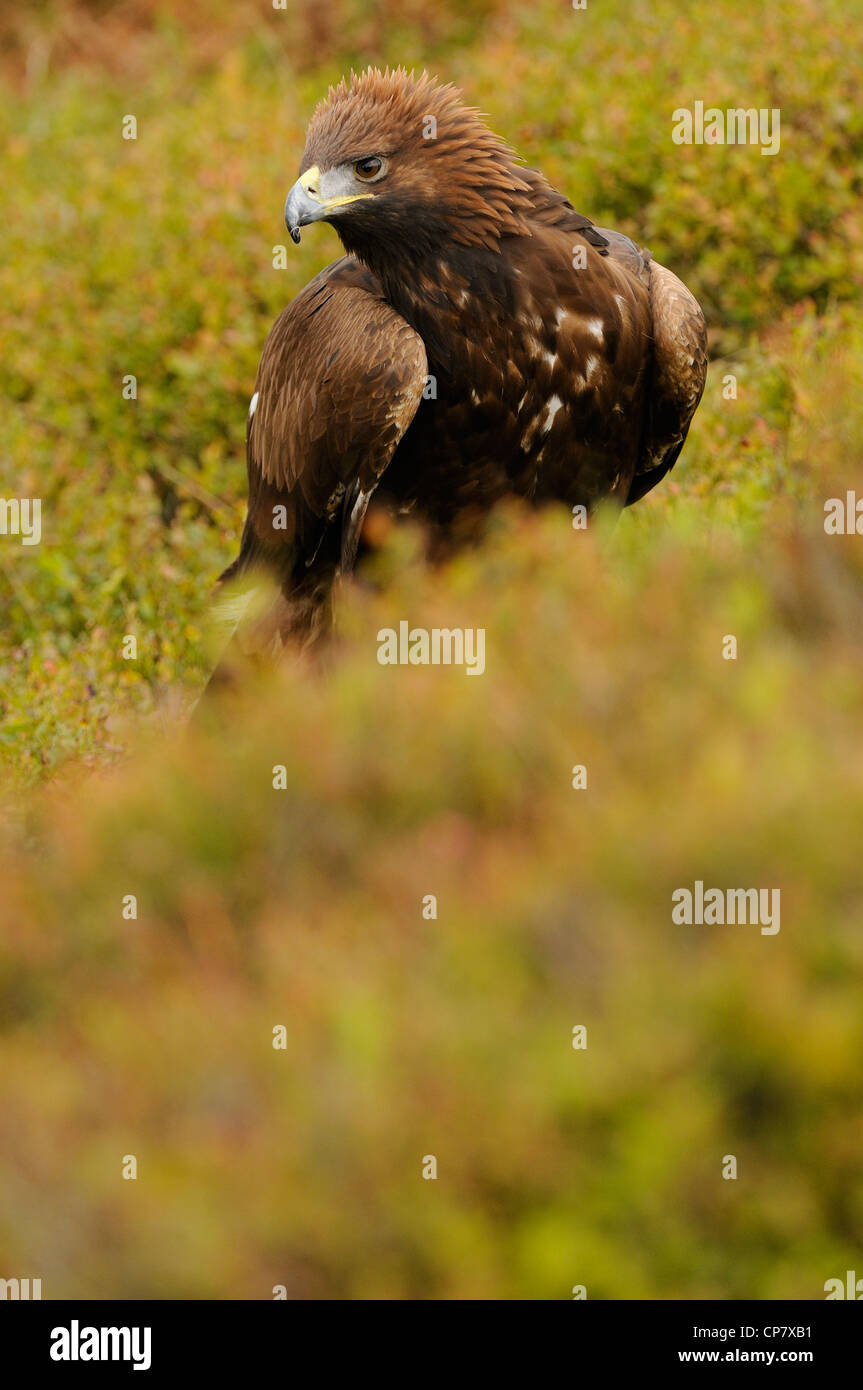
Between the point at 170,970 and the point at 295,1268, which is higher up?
the point at 170,970

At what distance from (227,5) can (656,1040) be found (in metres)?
18.5

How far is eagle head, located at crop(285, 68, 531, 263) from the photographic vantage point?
607cm

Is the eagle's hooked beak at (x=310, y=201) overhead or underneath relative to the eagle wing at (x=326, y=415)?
overhead

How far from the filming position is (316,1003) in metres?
3.17

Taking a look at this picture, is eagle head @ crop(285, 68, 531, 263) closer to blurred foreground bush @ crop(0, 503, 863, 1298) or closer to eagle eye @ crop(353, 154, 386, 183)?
eagle eye @ crop(353, 154, 386, 183)

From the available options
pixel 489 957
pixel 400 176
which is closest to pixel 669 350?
pixel 400 176

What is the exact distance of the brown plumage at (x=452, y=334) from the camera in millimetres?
6117

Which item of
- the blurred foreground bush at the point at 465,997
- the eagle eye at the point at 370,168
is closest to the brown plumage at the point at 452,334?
the eagle eye at the point at 370,168

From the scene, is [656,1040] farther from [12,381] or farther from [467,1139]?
[12,381]

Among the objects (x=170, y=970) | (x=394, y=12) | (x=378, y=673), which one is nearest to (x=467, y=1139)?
(x=170, y=970)

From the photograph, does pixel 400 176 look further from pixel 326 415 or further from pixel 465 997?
pixel 465 997

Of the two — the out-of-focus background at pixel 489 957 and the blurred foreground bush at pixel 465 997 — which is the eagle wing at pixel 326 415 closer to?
the out-of-focus background at pixel 489 957

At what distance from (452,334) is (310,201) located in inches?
27.0

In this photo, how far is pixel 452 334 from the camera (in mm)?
6160
